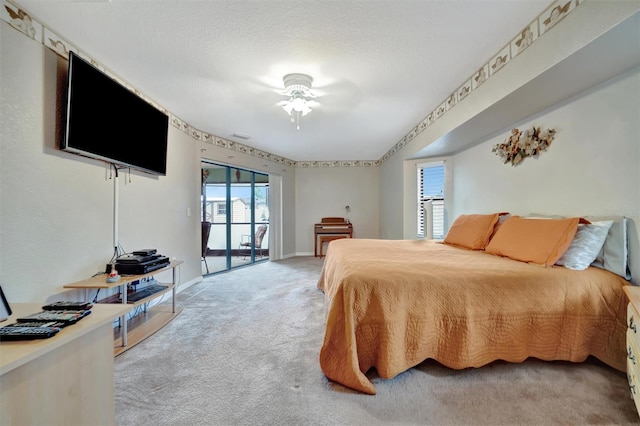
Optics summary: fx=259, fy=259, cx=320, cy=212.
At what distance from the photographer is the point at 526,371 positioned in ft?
5.39

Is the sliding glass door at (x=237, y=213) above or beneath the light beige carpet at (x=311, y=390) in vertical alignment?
above

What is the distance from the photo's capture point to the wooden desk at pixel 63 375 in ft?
2.34

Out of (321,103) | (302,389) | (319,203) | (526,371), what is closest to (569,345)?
(526,371)

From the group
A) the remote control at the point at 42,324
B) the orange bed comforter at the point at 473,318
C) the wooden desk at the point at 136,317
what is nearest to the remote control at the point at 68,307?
the remote control at the point at 42,324

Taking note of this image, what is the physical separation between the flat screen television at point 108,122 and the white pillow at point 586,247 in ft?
11.6

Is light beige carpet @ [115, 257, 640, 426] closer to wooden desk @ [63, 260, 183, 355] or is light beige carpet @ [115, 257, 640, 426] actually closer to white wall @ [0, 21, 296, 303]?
wooden desk @ [63, 260, 183, 355]

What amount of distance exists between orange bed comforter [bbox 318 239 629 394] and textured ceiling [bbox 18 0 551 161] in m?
1.67

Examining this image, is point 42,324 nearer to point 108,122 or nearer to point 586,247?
point 108,122

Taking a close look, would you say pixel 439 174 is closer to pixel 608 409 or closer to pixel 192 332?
pixel 608 409

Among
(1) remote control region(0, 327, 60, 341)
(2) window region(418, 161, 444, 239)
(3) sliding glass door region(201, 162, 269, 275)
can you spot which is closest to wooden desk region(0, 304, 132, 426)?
(1) remote control region(0, 327, 60, 341)

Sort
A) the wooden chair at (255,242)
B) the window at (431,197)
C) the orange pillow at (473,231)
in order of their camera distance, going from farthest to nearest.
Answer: the wooden chair at (255,242)
the window at (431,197)
the orange pillow at (473,231)

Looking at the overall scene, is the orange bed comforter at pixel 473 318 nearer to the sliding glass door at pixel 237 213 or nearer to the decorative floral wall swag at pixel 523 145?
the decorative floral wall swag at pixel 523 145

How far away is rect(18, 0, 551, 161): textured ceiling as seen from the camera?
163 centimetres

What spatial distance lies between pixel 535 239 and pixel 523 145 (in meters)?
1.10
